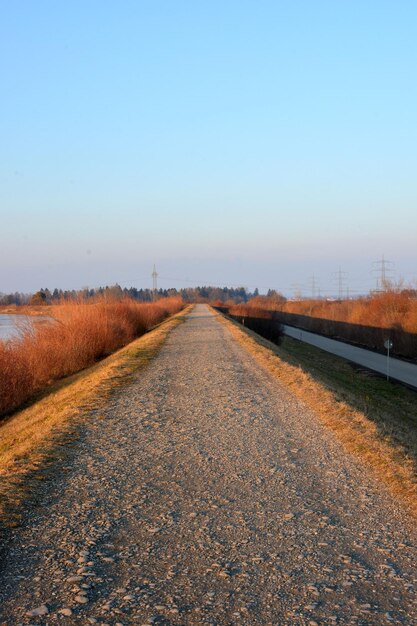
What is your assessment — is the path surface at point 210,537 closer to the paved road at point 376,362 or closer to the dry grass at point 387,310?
the paved road at point 376,362

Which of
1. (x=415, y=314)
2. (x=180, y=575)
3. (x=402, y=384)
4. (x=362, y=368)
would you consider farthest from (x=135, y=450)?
(x=415, y=314)

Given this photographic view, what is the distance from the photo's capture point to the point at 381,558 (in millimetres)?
4930

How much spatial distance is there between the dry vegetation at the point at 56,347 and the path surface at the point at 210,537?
462 inches

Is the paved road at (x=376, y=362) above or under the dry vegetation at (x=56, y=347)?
under

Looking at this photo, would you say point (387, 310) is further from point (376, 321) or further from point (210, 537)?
point (210, 537)

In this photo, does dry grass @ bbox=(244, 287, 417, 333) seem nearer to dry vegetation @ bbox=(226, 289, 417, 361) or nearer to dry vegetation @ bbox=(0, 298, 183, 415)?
dry vegetation @ bbox=(226, 289, 417, 361)

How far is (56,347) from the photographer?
25812 millimetres

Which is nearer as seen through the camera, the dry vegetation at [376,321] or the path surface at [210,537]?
the path surface at [210,537]

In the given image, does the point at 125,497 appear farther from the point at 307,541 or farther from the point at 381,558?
the point at 381,558

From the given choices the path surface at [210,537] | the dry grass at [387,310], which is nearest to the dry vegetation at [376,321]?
the dry grass at [387,310]

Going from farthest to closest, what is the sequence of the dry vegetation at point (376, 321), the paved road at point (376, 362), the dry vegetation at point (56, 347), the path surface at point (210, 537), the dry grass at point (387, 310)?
the dry grass at point (387, 310) < the dry vegetation at point (376, 321) < the paved road at point (376, 362) < the dry vegetation at point (56, 347) < the path surface at point (210, 537)

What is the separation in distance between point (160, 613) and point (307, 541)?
165 centimetres

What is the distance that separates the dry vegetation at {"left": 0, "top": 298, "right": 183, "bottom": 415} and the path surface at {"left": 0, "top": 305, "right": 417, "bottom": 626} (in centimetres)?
1173

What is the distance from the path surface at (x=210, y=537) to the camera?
13.4 ft
